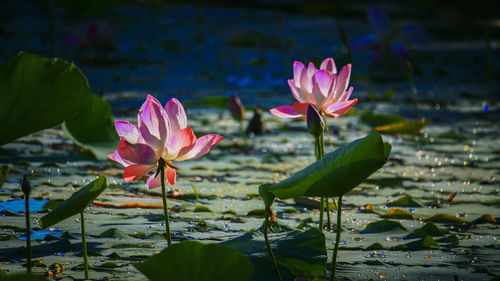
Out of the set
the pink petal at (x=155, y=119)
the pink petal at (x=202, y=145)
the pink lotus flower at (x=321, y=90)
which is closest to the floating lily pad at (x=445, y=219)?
the pink lotus flower at (x=321, y=90)

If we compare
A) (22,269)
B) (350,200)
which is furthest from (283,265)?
(350,200)

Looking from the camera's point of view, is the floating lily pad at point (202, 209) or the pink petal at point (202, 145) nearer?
the pink petal at point (202, 145)

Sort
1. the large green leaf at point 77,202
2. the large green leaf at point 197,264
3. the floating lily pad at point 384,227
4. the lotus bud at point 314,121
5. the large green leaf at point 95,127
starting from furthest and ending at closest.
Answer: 1. the large green leaf at point 95,127
2. the floating lily pad at point 384,227
3. the lotus bud at point 314,121
4. the large green leaf at point 77,202
5. the large green leaf at point 197,264

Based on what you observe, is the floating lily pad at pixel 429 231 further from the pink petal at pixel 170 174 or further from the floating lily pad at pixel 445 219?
the pink petal at pixel 170 174

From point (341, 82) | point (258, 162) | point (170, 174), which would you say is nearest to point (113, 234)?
point (170, 174)

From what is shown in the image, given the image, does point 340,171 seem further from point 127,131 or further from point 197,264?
point 127,131

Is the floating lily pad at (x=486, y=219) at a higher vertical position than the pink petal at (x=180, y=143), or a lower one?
lower

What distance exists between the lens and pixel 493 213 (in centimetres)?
161

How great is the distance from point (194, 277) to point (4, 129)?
61 cm

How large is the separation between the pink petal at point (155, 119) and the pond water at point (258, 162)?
0.27 metres

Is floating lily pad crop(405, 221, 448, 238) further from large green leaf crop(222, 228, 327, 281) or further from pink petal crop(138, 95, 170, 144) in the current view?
pink petal crop(138, 95, 170, 144)

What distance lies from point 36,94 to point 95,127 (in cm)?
82

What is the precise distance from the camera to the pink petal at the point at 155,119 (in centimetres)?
102

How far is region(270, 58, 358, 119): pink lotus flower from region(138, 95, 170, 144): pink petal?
0.38 m
